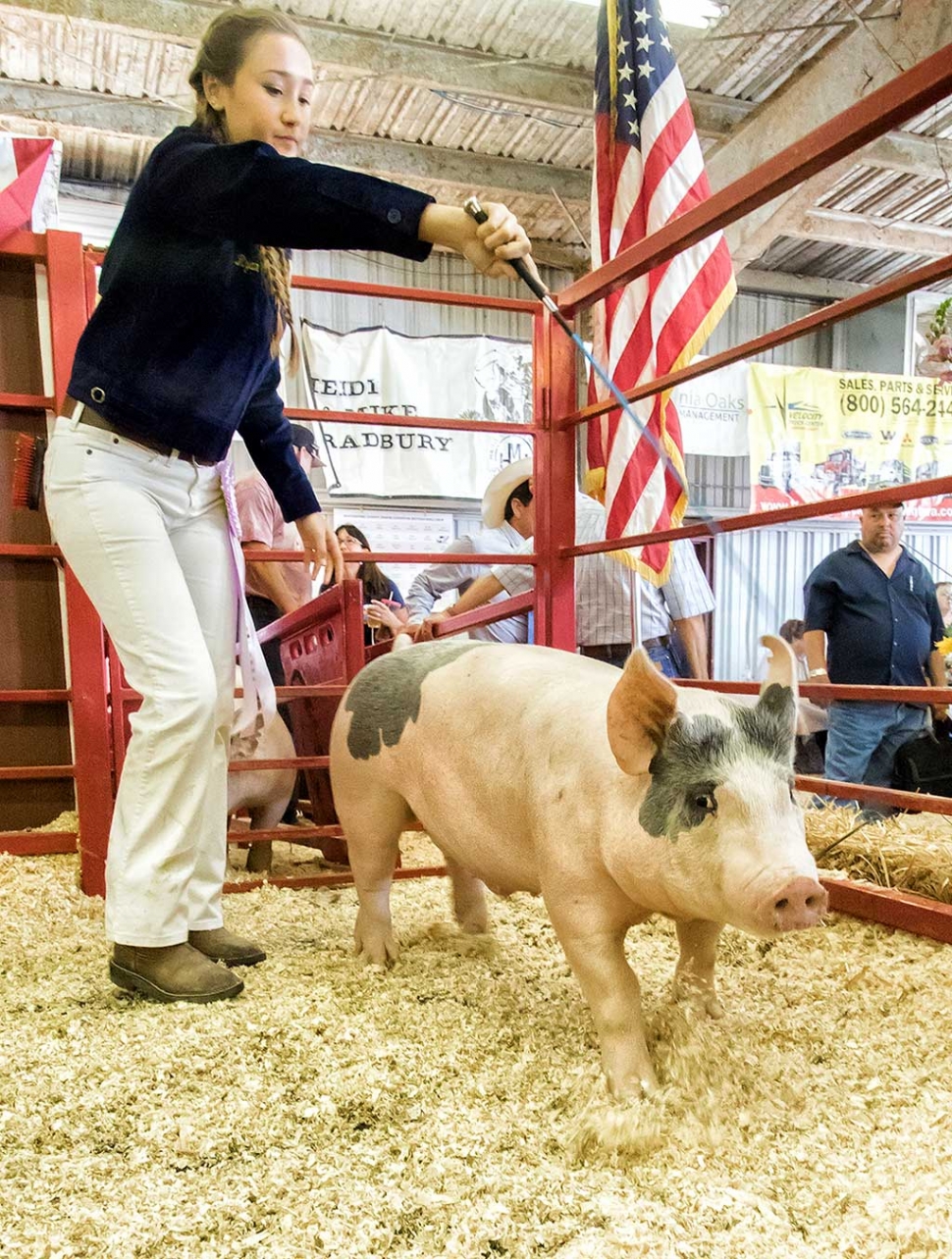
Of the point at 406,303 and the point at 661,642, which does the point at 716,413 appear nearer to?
the point at 406,303

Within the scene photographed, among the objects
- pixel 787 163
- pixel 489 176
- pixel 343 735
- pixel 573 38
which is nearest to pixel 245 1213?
pixel 343 735

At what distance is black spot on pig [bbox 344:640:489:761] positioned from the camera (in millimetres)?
1952

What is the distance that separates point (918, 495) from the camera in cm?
194

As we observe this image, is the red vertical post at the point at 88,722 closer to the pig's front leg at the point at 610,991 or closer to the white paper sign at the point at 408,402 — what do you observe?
the pig's front leg at the point at 610,991

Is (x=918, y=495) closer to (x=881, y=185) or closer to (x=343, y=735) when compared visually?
(x=343, y=735)

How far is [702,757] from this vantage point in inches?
54.3

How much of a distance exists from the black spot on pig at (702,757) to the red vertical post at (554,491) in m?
1.42

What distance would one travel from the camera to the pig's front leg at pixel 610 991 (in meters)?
1.45

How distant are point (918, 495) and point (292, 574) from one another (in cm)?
262

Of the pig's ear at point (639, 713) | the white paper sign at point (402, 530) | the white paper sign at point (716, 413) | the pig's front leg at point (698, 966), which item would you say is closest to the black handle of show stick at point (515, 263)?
the pig's ear at point (639, 713)

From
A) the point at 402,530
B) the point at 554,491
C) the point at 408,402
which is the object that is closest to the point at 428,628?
the point at 554,491

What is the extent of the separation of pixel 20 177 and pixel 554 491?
81.0 inches

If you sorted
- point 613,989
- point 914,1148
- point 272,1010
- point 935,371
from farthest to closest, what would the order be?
point 935,371, point 272,1010, point 613,989, point 914,1148

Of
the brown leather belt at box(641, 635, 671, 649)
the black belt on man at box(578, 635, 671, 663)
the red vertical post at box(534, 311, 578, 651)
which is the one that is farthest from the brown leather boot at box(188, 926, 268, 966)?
the brown leather belt at box(641, 635, 671, 649)
